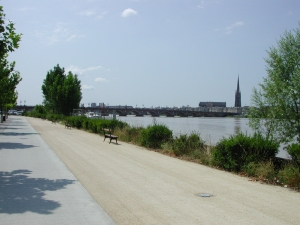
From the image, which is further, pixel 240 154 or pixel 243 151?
pixel 240 154

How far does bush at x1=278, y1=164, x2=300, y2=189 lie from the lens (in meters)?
8.28

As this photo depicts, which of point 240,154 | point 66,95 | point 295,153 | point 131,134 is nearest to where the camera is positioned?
point 295,153

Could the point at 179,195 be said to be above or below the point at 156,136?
below

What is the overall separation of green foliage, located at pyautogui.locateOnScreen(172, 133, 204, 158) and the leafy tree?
108 inches

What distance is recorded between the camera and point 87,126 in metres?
31.2

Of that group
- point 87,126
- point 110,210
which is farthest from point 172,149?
point 87,126

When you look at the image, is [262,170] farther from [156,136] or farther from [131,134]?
[131,134]

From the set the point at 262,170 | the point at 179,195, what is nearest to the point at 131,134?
the point at 262,170

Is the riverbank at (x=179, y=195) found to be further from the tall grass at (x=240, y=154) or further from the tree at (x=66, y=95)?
the tree at (x=66, y=95)

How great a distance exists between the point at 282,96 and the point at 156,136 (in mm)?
6104

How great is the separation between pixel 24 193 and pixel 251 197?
481 cm

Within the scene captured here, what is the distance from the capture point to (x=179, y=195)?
7414 millimetres

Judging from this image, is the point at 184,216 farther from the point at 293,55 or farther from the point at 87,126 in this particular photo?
the point at 87,126

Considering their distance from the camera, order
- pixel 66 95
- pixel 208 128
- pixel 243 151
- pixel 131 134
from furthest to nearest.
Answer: pixel 66 95
pixel 208 128
pixel 131 134
pixel 243 151
